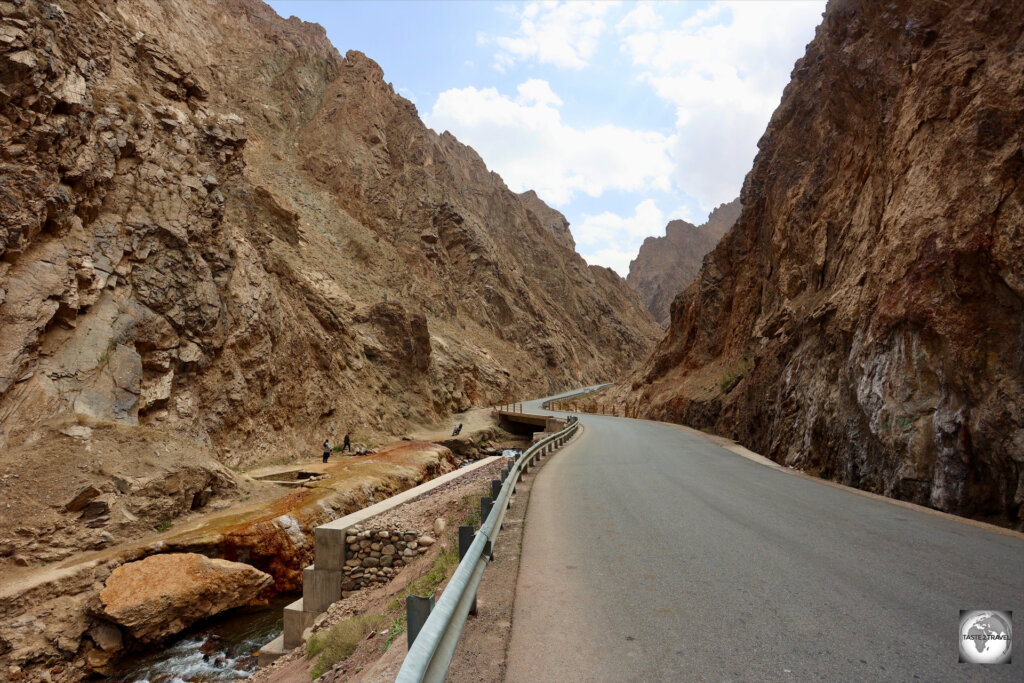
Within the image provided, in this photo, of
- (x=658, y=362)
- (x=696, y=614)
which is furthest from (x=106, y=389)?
(x=658, y=362)

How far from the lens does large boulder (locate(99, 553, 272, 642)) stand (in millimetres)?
10047

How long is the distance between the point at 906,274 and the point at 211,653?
1582cm

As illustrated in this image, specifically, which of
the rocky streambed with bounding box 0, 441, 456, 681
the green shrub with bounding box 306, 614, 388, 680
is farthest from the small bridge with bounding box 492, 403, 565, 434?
the green shrub with bounding box 306, 614, 388, 680

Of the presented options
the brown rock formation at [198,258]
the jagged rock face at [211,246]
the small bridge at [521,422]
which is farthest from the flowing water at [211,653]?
the small bridge at [521,422]

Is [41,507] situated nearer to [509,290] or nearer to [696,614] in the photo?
[696,614]

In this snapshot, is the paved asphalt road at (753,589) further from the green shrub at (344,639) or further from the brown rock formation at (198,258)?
the brown rock formation at (198,258)

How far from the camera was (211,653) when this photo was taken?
9.86 m

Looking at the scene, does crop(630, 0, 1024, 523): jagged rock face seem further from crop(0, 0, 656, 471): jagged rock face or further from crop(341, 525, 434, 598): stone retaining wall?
crop(0, 0, 656, 471): jagged rock face

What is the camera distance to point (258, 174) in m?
41.7

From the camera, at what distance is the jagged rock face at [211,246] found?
15172mm

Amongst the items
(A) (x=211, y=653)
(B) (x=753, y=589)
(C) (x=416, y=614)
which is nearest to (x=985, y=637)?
(B) (x=753, y=589)

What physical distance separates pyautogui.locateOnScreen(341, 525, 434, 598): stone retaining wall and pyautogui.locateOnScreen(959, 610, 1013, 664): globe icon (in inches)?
282

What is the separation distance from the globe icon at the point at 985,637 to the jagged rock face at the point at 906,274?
171 inches

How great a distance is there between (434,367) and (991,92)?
3476 centimetres
